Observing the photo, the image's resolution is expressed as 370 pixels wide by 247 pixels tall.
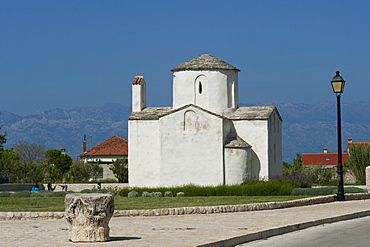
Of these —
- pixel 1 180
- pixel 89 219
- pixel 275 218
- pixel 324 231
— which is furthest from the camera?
pixel 1 180

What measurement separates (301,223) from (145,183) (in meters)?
29.1

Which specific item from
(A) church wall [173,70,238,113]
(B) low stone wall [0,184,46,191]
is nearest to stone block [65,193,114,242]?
(B) low stone wall [0,184,46,191]

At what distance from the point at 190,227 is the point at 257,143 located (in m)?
28.5

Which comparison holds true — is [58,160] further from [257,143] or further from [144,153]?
[257,143]

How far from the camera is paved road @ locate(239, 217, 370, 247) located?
13711mm

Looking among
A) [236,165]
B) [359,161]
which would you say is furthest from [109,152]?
[236,165]

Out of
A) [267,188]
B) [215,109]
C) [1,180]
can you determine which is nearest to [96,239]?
[267,188]

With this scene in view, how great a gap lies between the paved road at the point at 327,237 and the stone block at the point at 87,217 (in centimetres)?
288

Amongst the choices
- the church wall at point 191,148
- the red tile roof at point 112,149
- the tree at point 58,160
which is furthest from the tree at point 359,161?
the red tile roof at point 112,149

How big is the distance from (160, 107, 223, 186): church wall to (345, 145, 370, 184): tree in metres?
10.1

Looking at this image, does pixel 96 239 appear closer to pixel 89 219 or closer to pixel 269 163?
pixel 89 219

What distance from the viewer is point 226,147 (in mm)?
42875

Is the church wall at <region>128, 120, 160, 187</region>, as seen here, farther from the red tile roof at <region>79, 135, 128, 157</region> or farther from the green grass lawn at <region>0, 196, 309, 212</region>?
the red tile roof at <region>79, 135, 128, 157</region>

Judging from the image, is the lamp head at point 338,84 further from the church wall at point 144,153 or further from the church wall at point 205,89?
the church wall at point 144,153
